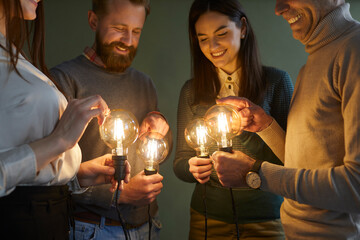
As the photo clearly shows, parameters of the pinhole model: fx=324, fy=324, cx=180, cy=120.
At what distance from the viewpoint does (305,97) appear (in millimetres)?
1129

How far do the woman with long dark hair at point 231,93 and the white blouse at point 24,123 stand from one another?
79cm

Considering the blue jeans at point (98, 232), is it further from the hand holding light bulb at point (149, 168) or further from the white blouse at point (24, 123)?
the white blouse at point (24, 123)

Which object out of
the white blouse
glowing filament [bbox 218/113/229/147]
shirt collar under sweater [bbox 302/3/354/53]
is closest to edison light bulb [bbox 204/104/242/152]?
glowing filament [bbox 218/113/229/147]

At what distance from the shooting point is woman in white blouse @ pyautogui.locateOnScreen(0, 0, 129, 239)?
2.89ft

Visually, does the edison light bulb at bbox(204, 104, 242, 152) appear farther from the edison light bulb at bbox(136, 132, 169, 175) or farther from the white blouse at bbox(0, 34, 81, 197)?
the white blouse at bbox(0, 34, 81, 197)

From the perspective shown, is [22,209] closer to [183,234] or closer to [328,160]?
[328,160]

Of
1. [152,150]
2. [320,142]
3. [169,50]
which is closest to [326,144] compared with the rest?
[320,142]

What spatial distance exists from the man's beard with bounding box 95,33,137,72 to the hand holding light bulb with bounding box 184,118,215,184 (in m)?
0.61

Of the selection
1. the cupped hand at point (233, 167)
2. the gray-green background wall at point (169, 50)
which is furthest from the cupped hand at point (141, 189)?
the gray-green background wall at point (169, 50)

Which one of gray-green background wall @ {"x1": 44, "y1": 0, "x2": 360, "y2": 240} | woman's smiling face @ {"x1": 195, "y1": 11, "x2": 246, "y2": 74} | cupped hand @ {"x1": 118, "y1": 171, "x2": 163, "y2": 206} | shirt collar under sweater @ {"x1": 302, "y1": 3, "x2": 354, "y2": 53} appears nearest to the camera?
shirt collar under sweater @ {"x1": 302, "y1": 3, "x2": 354, "y2": 53}

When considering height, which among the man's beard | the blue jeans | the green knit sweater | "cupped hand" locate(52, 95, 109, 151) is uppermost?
the man's beard

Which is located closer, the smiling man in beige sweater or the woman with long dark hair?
the smiling man in beige sweater

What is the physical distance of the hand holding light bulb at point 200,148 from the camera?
1311mm

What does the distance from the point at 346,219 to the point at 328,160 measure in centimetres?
19
